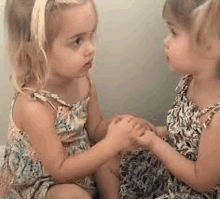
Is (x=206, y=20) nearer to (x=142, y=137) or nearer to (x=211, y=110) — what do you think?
(x=211, y=110)

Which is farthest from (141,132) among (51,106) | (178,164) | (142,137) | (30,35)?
(30,35)

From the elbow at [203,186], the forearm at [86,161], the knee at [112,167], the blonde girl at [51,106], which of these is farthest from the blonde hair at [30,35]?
the elbow at [203,186]

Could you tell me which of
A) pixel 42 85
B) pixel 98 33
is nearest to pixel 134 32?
pixel 98 33

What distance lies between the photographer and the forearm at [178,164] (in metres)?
0.97

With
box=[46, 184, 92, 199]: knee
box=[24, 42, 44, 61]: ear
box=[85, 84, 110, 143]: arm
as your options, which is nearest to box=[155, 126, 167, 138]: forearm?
box=[85, 84, 110, 143]: arm

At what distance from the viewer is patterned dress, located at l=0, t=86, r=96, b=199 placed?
106cm

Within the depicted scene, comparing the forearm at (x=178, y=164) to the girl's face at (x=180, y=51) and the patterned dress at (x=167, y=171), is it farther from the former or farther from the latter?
the girl's face at (x=180, y=51)

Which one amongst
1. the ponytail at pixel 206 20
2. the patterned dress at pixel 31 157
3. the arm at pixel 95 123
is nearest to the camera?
the ponytail at pixel 206 20

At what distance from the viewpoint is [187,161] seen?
3.23ft

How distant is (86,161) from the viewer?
1.03 meters

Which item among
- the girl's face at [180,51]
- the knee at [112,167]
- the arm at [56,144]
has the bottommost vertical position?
the knee at [112,167]

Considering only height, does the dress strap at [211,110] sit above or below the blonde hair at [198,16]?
below

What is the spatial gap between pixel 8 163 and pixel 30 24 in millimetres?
356

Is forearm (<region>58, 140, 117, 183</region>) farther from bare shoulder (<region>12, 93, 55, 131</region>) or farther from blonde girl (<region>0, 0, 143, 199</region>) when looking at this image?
bare shoulder (<region>12, 93, 55, 131</region>)
